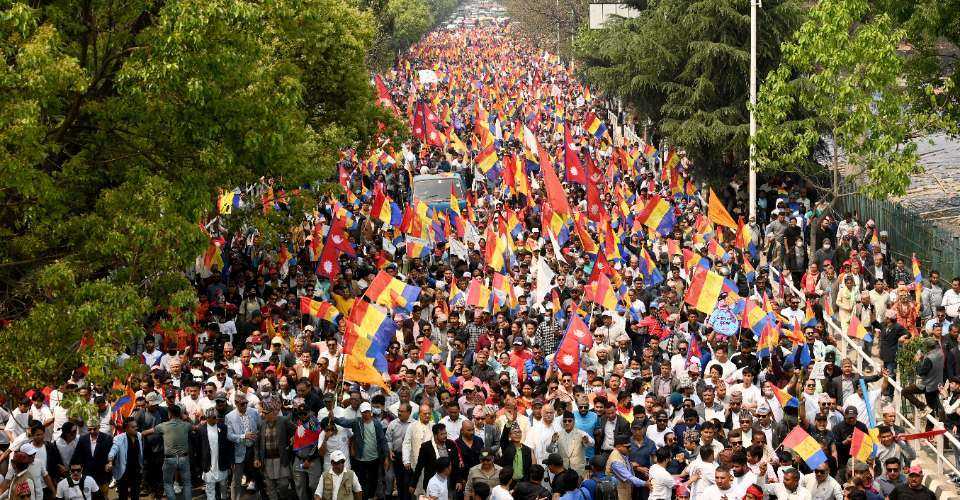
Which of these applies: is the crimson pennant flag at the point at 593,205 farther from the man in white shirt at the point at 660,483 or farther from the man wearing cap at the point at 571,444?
the man in white shirt at the point at 660,483

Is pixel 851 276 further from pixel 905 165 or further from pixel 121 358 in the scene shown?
pixel 121 358

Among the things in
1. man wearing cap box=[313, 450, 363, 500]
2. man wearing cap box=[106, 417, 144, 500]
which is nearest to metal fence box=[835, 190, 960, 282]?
man wearing cap box=[313, 450, 363, 500]

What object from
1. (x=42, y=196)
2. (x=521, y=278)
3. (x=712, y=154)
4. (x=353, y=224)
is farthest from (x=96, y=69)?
(x=712, y=154)

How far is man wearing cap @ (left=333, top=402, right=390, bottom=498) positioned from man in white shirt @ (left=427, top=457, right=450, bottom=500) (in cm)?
139

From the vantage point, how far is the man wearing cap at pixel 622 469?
13203 mm

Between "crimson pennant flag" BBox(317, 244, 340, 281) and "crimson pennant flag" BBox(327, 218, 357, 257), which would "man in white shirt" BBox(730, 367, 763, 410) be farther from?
"crimson pennant flag" BBox(327, 218, 357, 257)

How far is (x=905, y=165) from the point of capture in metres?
26.4

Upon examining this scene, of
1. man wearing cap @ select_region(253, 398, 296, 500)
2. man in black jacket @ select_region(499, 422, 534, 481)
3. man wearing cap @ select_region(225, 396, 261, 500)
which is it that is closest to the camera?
man in black jacket @ select_region(499, 422, 534, 481)

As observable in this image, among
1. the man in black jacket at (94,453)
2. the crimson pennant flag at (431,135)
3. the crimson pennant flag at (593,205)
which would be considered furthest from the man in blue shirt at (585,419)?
the crimson pennant flag at (431,135)

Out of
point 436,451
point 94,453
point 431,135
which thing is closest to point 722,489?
point 436,451

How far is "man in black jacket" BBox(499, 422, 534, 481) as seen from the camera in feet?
43.7

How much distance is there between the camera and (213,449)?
14727 mm

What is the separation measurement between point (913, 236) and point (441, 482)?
16.2 m

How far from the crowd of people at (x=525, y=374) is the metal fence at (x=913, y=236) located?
17.8 inches
